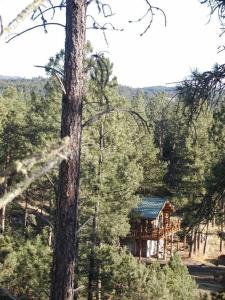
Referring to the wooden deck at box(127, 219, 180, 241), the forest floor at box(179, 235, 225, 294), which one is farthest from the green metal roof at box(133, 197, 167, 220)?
the forest floor at box(179, 235, 225, 294)

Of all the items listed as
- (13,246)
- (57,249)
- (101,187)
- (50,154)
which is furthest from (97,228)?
(50,154)

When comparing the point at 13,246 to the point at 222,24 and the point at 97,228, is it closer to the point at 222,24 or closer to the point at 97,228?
the point at 97,228

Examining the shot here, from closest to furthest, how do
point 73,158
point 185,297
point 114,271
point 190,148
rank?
1. point 73,158
2. point 185,297
3. point 114,271
4. point 190,148

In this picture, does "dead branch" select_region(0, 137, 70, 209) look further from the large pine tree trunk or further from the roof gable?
the roof gable

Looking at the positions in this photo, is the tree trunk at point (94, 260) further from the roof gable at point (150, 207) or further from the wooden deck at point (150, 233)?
the wooden deck at point (150, 233)

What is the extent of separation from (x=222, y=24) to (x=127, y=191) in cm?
1457

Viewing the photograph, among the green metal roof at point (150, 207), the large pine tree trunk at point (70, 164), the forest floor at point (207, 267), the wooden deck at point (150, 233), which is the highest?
the large pine tree trunk at point (70, 164)

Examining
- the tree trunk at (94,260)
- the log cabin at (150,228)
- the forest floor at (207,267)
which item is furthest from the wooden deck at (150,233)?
the tree trunk at (94,260)

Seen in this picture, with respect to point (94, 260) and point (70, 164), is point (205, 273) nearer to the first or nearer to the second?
point (94, 260)

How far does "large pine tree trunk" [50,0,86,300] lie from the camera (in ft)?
15.2

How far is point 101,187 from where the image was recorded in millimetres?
19484

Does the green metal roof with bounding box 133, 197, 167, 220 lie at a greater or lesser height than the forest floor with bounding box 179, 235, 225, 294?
greater

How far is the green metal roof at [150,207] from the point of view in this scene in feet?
110

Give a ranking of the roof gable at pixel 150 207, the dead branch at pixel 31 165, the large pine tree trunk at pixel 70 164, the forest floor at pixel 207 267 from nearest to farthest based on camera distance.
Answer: the dead branch at pixel 31 165 → the large pine tree trunk at pixel 70 164 → the forest floor at pixel 207 267 → the roof gable at pixel 150 207
